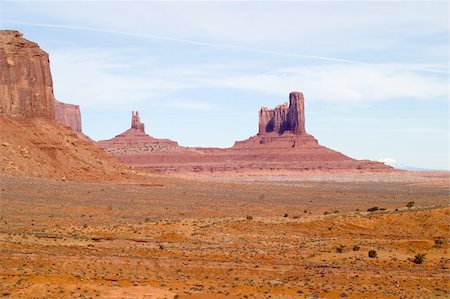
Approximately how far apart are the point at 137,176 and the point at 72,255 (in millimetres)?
63384

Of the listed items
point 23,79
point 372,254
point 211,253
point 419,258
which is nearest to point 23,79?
point 23,79

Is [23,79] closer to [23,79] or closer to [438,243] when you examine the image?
[23,79]

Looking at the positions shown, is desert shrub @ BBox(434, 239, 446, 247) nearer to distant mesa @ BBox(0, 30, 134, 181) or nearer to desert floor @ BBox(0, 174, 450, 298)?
desert floor @ BBox(0, 174, 450, 298)

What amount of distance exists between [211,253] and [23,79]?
195 ft

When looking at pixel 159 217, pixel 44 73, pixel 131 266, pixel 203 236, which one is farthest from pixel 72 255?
pixel 44 73

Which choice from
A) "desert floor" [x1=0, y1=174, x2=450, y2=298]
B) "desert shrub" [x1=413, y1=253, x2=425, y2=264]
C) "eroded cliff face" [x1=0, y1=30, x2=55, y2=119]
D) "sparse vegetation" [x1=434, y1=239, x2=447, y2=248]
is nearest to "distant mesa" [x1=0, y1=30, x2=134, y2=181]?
"eroded cliff face" [x1=0, y1=30, x2=55, y2=119]

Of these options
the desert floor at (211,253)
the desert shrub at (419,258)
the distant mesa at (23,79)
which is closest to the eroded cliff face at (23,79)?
the distant mesa at (23,79)

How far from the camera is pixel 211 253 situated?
3238 centimetres

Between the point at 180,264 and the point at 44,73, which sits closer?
the point at 180,264

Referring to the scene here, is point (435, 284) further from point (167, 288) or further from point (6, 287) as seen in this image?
point (6, 287)

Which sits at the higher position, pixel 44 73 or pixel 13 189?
pixel 44 73

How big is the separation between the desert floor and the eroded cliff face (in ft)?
96.1

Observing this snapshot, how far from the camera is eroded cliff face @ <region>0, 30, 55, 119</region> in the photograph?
82562mm

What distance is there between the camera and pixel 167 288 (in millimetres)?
24609
